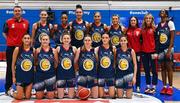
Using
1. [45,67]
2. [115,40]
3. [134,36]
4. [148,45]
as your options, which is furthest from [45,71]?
[148,45]

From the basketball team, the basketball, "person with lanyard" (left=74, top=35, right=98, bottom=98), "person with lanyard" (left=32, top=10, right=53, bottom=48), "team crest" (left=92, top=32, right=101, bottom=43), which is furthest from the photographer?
"team crest" (left=92, top=32, right=101, bottom=43)

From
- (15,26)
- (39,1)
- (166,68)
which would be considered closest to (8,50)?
(15,26)

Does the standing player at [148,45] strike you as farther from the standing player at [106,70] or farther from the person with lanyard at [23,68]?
the person with lanyard at [23,68]

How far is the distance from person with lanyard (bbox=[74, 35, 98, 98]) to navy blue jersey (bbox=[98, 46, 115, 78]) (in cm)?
11

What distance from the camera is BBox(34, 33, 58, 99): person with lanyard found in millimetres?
6230

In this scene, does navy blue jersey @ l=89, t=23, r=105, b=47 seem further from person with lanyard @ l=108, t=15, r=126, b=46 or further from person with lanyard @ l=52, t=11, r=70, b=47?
person with lanyard @ l=52, t=11, r=70, b=47

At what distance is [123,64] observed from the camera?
254 inches

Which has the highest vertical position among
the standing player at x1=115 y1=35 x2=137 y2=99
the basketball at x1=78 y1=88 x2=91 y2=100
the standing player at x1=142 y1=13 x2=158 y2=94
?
the standing player at x1=142 y1=13 x2=158 y2=94

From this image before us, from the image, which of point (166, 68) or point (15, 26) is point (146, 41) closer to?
Answer: point (166, 68)

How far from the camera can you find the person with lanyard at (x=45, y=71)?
623 cm

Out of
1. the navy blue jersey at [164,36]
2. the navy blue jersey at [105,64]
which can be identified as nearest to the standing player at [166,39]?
the navy blue jersey at [164,36]

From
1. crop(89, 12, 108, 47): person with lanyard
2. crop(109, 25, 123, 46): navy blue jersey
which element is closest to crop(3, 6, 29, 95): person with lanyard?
crop(89, 12, 108, 47): person with lanyard

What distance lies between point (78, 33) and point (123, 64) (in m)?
1.22

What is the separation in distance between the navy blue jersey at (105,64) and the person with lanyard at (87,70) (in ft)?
0.36
